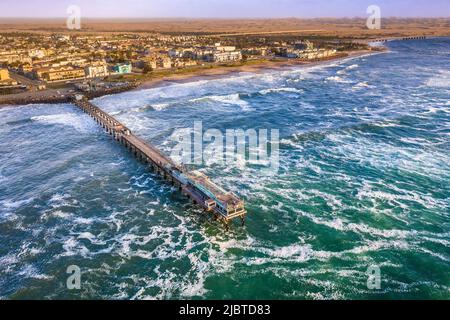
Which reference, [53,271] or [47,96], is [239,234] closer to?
[53,271]

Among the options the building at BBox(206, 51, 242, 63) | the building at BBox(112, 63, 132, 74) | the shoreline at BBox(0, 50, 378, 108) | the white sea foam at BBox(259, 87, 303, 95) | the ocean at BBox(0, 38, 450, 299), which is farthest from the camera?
the building at BBox(206, 51, 242, 63)

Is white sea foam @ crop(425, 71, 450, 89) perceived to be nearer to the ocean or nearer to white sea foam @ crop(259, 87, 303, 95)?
the ocean

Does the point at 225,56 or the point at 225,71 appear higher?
the point at 225,56

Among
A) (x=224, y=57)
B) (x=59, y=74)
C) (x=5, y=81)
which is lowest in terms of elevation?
(x=5, y=81)

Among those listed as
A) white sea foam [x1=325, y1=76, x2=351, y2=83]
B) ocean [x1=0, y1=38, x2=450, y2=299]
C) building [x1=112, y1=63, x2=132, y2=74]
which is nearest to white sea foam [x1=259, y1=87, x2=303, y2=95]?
white sea foam [x1=325, y1=76, x2=351, y2=83]

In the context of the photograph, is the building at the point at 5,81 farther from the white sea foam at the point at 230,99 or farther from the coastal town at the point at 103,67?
the white sea foam at the point at 230,99

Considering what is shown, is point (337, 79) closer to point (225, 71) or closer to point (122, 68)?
point (225, 71)

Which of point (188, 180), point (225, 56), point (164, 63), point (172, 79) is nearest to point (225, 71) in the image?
point (164, 63)
